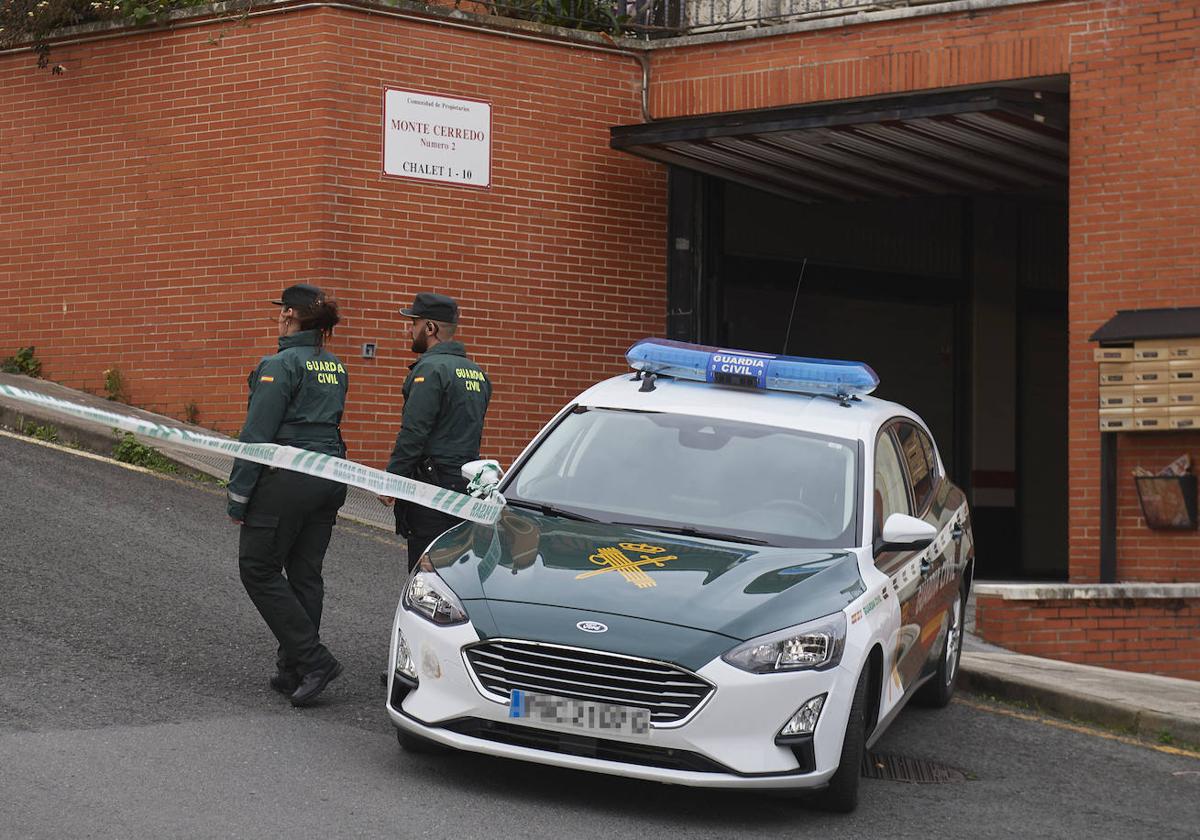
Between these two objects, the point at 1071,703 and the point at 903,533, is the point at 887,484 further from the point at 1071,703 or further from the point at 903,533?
the point at 1071,703

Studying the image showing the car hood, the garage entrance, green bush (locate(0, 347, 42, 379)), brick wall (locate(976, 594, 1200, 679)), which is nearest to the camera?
the car hood

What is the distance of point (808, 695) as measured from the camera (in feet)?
18.2

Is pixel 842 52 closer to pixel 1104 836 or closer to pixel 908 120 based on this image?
pixel 908 120

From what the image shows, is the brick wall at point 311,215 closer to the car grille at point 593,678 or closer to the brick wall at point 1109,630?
the brick wall at point 1109,630

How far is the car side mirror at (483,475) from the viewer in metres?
6.70

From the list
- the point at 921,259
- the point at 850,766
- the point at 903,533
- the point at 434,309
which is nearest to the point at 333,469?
the point at 434,309

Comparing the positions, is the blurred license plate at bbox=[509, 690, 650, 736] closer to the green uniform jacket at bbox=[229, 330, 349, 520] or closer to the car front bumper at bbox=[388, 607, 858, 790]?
the car front bumper at bbox=[388, 607, 858, 790]

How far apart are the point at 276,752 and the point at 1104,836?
3191 millimetres

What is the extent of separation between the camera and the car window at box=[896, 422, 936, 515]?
767cm

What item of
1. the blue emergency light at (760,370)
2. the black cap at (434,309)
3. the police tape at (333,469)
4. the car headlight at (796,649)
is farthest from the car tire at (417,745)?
the black cap at (434,309)

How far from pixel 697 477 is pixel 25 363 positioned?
965cm

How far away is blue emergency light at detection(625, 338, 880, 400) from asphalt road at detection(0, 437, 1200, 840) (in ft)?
5.57

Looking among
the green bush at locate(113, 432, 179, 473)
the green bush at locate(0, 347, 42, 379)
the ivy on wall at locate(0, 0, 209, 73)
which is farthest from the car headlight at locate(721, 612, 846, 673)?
the green bush at locate(0, 347, 42, 379)

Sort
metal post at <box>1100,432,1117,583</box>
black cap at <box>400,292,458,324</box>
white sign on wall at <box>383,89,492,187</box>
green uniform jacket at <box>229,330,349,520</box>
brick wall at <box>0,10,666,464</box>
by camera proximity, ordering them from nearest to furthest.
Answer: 1. green uniform jacket at <box>229,330,349,520</box>
2. black cap at <box>400,292,458,324</box>
3. metal post at <box>1100,432,1117,583</box>
4. brick wall at <box>0,10,666,464</box>
5. white sign on wall at <box>383,89,492,187</box>
